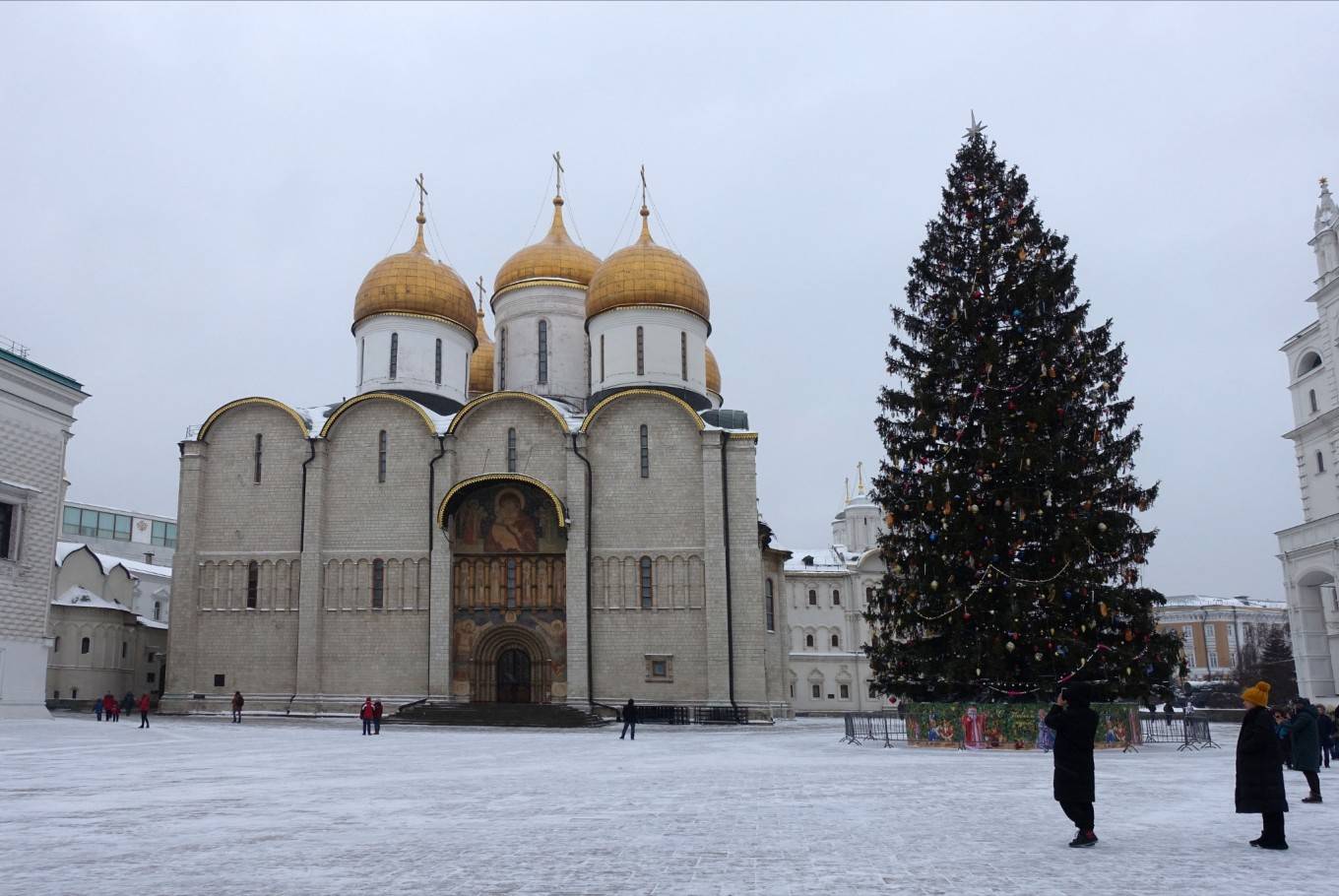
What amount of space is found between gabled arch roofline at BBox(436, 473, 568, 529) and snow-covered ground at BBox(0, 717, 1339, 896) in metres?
16.2

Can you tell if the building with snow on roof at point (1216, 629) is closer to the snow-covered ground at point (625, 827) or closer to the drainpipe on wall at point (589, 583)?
the drainpipe on wall at point (589, 583)

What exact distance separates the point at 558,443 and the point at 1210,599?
99.3 metres

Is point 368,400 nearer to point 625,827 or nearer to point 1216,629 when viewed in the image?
point 625,827

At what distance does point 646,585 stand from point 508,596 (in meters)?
3.99

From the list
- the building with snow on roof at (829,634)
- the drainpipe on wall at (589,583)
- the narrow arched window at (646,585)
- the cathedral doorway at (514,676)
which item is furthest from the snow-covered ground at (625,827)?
the building with snow on roof at (829,634)

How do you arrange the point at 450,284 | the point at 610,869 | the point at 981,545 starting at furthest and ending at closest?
the point at 450,284 → the point at 981,545 → the point at 610,869

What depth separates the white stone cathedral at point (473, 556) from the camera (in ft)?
103

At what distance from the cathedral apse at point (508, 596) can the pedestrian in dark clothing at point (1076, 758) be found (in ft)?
81.8

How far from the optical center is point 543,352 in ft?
126

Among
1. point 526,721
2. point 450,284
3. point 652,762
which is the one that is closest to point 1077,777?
point 652,762

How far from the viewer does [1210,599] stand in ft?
367

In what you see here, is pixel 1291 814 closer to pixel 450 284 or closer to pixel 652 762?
pixel 652 762

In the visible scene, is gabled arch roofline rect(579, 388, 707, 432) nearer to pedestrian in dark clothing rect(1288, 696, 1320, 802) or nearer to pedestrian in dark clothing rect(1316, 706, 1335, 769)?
pedestrian in dark clothing rect(1316, 706, 1335, 769)

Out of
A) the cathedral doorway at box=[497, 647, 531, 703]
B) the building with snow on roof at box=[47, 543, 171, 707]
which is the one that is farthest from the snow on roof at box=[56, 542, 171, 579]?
the cathedral doorway at box=[497, 647, 531, 703]
